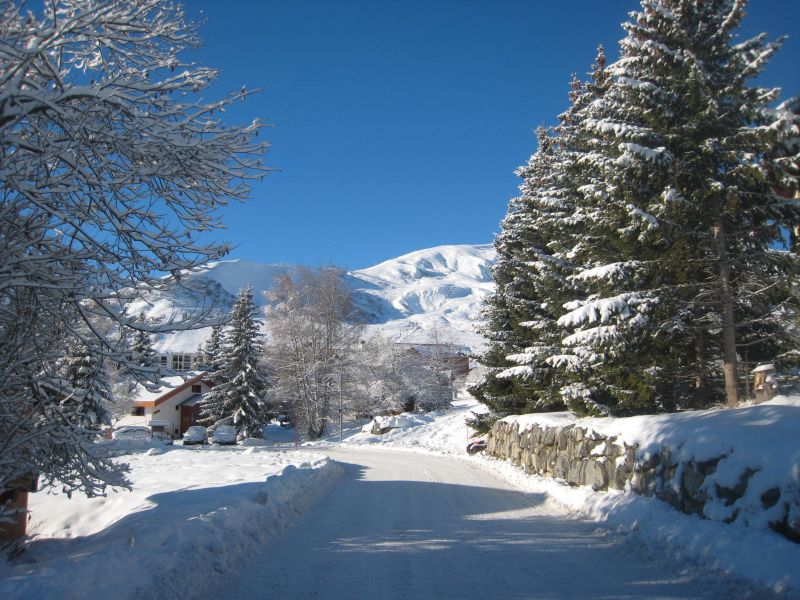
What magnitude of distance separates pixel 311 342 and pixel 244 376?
18.4ft

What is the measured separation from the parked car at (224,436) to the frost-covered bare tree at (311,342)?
356cm

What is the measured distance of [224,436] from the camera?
35531 mm

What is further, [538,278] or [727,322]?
[538,278]

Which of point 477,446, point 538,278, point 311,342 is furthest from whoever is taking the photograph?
point 311,342

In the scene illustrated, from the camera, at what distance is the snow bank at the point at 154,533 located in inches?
185

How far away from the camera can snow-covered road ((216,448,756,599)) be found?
16.9 feet

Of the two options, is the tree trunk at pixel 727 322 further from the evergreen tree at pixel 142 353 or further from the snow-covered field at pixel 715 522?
the evergreen tree at pixel 142 353

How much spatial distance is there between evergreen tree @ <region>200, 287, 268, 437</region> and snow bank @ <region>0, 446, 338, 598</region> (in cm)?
2425

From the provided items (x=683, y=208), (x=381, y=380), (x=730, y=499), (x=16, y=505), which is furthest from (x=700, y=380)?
(x=381, y=380)

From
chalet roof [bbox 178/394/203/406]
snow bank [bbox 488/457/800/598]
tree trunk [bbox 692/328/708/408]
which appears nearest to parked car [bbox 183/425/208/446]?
chalet roof [bbox 178/394/203/406]

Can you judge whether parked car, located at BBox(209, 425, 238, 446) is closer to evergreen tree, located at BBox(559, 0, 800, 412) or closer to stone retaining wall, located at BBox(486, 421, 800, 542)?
stone retaining wall, located at BBox(486, 421, 800, 542)

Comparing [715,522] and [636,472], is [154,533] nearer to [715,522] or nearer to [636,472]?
[715,522]

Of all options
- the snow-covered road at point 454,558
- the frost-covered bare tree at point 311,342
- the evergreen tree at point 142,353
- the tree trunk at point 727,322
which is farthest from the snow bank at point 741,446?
the frost-covered bare tree at point 311,342

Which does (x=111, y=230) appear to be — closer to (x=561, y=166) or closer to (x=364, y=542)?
(x=364, y=542)
